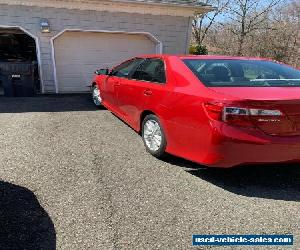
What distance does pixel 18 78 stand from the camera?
9.37 m

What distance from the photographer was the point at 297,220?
3.08 meters

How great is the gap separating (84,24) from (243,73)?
685 cm

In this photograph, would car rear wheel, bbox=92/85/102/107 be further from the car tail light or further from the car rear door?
the car tail light

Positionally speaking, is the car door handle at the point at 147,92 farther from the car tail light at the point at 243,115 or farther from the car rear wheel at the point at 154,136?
the car tail light at the point at 243,115

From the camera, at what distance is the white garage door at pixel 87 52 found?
999cm

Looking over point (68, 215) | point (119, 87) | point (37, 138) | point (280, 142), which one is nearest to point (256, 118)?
point (280, 142)

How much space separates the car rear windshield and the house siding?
6315 millimetres

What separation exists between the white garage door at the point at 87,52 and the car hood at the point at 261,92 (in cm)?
741

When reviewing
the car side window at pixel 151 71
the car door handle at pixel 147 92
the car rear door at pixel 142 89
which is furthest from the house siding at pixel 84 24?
the car door handle at pixel 147 92

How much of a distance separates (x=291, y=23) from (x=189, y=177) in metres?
24.5

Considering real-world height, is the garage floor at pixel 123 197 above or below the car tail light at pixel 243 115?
below

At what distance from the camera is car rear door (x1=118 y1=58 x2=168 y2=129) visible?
446 cm

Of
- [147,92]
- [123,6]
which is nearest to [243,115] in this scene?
[147,92]

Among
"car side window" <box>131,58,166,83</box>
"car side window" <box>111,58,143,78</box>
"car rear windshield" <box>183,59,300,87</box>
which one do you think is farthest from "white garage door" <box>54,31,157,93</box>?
"car rear windshield" <box>183,59,300,87</box>
